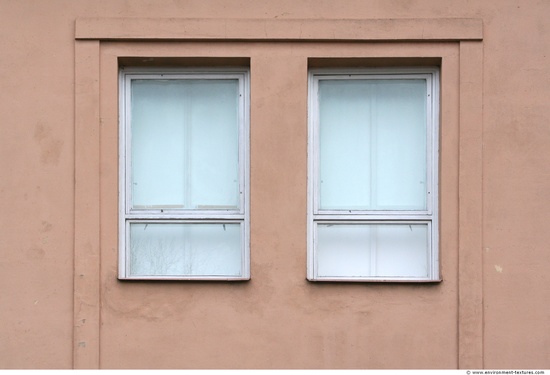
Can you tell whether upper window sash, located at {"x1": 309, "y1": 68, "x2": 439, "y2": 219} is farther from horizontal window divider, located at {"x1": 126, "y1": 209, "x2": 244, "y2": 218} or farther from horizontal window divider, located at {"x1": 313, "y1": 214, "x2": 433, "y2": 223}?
horizontal window divider, located at {"x1": 126, "y1": 209, "x2": 244, "y2": 218}

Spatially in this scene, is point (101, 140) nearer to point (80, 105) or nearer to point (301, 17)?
point (80, 105)

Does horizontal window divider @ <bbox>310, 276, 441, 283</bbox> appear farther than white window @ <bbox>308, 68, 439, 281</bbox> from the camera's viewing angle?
No

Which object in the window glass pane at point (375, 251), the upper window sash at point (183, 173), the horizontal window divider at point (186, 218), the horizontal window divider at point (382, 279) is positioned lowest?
the horizontal window divider at point (382, 279)

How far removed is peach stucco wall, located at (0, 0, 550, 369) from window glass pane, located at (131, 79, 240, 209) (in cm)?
26

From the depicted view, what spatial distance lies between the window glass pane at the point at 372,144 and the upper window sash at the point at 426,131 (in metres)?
0.02

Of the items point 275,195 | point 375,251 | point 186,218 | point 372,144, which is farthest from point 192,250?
point 372,144

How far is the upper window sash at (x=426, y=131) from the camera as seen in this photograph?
6.11m

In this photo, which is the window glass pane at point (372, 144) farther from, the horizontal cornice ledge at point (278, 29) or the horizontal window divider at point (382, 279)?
the horizontal window divider at point (382, 279)

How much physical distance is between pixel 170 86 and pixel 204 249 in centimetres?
133

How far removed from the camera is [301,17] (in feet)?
19.6

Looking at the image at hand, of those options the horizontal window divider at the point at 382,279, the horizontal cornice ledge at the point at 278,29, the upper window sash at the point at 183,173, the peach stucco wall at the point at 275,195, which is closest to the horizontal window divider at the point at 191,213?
the upper window sash at the point at 183,173

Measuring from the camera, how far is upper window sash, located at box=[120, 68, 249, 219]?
20.2 feet

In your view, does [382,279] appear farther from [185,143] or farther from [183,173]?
[185,143]

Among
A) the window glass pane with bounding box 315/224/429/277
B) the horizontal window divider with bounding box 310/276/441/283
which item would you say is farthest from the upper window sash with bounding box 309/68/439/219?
the horizontal window divider with bounding box 310/276/441/283
